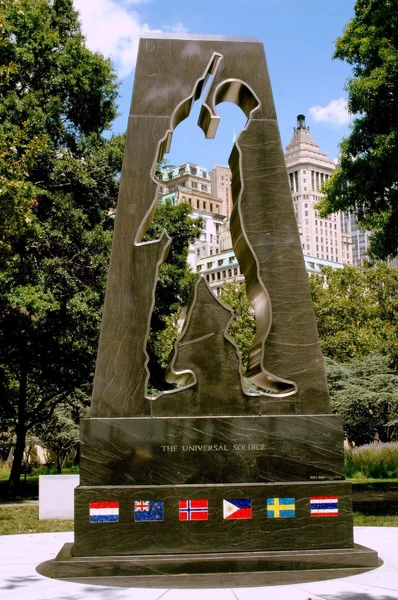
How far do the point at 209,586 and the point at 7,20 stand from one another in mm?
16596

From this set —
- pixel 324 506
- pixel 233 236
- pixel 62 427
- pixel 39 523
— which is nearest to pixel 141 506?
pixel 324 506

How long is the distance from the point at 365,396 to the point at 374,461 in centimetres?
229

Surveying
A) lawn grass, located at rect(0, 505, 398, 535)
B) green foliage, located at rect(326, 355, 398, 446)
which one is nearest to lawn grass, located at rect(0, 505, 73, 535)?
lawn grass, located at rect(0, 505, 398, 535)

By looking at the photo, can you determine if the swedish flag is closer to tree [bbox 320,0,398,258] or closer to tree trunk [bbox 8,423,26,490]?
tree [bbox 320,0,398,258]

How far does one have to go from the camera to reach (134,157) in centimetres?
880

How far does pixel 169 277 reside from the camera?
20.6m

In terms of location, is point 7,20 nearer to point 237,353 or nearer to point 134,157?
point 134,157

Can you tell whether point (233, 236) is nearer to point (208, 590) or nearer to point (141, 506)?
point (141, 506)

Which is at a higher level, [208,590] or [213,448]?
[213,448]

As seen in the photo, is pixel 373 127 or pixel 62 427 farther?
pixel 62 427

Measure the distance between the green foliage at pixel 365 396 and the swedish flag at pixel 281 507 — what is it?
17.7 meters

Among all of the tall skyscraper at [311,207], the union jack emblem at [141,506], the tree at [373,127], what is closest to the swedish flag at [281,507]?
the union jack emblem at [141,506]

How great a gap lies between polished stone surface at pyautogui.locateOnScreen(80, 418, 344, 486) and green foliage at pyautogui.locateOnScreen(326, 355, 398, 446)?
17.4m

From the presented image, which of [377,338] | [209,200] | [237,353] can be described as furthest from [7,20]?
[209,200]
